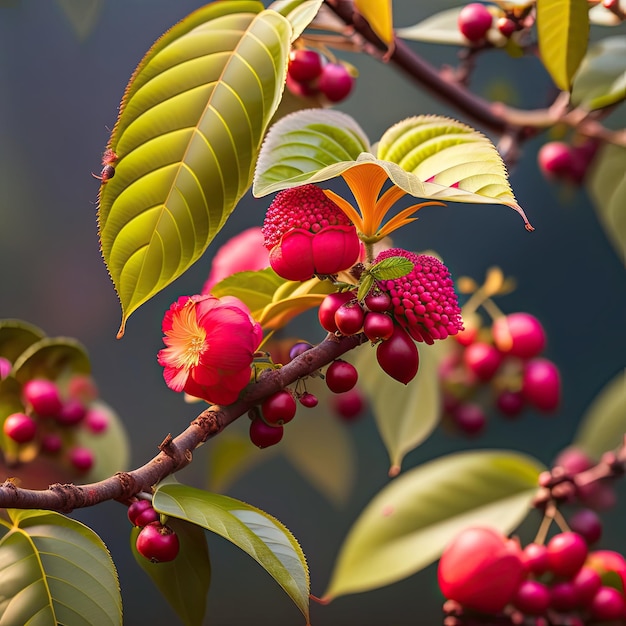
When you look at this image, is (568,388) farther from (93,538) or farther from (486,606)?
(93,538)

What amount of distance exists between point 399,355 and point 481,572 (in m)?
0.17

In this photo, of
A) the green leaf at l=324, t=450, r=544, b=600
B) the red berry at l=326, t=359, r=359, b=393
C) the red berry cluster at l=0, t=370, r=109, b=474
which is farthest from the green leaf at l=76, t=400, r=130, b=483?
the red berry at l=326, t=359, r=359, b=393

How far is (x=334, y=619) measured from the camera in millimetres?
709

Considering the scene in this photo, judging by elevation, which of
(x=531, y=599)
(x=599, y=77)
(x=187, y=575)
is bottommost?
(x=531, y=599)

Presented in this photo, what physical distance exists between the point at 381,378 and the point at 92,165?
52 centimetres

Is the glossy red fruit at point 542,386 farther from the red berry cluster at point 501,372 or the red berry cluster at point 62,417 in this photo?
the red berry cluster at point 62,417

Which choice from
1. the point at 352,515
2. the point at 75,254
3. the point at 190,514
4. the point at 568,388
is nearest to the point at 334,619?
the point at 352,515

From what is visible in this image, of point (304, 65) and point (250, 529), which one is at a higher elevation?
point (304, 65)

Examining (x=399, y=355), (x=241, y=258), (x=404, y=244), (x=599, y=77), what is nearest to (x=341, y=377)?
(x=399, y=355)

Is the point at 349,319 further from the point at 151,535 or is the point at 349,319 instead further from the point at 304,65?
the point at 304,65

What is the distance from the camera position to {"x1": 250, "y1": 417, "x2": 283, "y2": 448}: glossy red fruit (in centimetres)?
24

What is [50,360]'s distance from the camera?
0.37 m

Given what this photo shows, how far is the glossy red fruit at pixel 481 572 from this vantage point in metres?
0.35

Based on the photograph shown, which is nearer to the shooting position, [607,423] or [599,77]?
[599,77]
